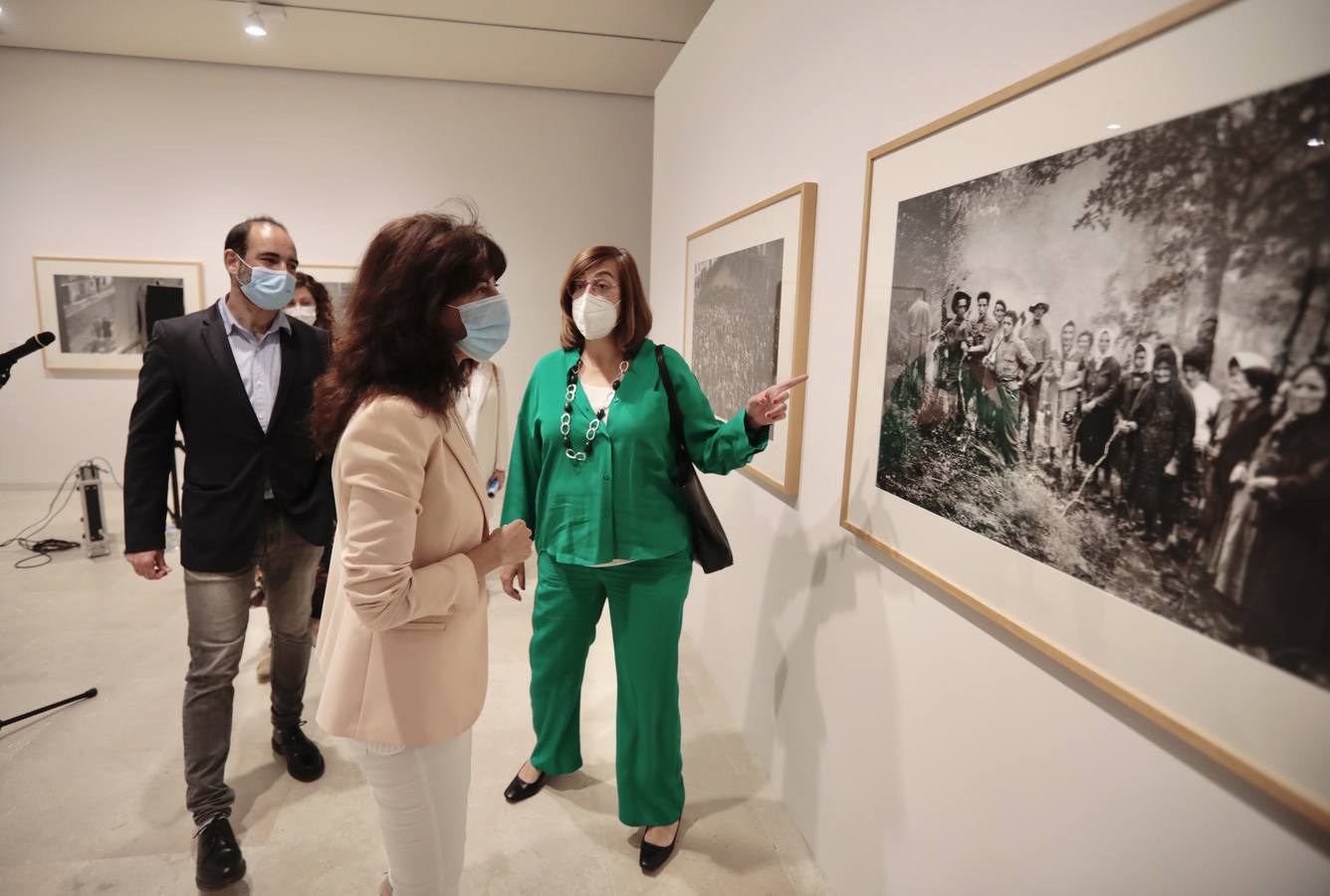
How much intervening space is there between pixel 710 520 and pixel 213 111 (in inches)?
236

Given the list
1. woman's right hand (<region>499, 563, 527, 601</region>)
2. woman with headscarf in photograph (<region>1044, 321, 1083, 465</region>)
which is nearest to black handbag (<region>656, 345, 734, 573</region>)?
woman's right hand (<region>499, 563, 527, 601</region>)

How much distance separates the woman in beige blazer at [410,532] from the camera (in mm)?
1200

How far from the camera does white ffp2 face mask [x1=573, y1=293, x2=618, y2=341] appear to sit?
6.89 feet

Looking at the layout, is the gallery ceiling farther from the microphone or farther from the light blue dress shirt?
the light blue dress shirt

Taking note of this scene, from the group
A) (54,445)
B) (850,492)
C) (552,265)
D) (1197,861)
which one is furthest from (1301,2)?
(54,445)

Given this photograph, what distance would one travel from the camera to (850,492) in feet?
6.20

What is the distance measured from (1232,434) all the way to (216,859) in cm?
262

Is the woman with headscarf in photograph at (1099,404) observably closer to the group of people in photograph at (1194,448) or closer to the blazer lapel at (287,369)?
the group of people in photograph at (1194,448)

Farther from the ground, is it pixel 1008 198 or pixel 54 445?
pixel 1008 198

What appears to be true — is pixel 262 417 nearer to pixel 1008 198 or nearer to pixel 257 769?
pixel 257 769

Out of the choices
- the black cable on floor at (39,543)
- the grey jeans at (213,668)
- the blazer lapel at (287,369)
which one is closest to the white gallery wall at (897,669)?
the blazer lapel at (287,369)

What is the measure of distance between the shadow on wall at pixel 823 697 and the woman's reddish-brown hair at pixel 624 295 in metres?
0.83

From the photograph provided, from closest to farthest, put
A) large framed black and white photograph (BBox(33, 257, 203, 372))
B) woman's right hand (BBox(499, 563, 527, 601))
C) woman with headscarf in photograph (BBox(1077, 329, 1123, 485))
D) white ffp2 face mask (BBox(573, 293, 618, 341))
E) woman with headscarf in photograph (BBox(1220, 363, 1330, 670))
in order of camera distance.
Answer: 1. woman with headscarf in photograph (BBox(1220, 363, 1330, 670))
2. woman with headscarf in photograph (BBox(1077, 329, 1123, 485))
3. white ffp2 face mask (BBox(573, 293, 618, 341))
4. woman's right hand (BBox(499, 563, 527, 601))
5. large framed black and white photograph (BBox(33, 257, 203, 372))

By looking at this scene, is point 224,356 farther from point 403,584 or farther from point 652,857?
point 652,857
